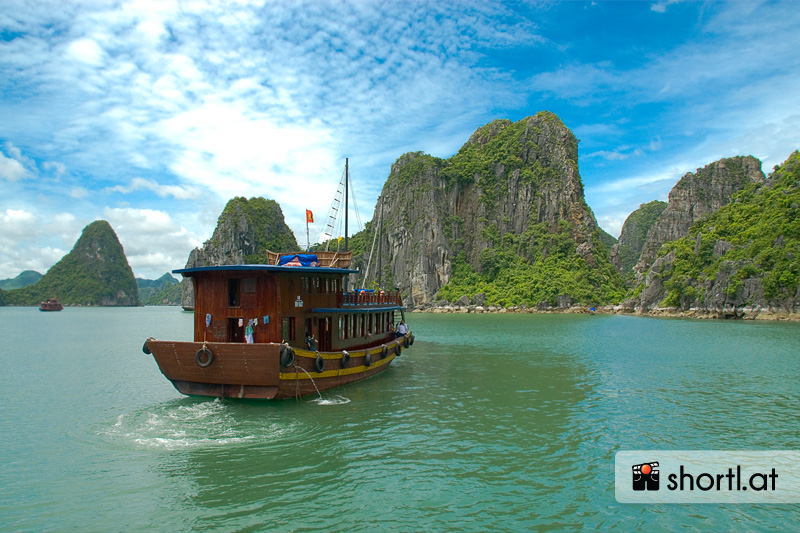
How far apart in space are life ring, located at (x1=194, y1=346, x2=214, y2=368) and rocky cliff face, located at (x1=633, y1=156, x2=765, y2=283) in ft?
426

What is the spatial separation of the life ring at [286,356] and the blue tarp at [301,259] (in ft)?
16.6

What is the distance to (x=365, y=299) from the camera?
25.3 meters

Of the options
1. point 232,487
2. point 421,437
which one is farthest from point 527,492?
point 232,487

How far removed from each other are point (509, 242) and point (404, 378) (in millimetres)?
118534

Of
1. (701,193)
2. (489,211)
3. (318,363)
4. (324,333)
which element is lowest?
(318,363)

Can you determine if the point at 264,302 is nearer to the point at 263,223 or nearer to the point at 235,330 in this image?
the point at 235,330

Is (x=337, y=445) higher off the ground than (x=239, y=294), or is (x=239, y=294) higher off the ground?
(x=239, y=294)

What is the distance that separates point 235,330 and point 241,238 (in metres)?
135

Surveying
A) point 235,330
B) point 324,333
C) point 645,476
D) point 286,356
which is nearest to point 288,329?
point 235,330

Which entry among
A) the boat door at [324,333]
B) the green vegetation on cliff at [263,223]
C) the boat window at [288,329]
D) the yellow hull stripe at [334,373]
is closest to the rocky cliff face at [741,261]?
the yellow hull stripe at [334,373]

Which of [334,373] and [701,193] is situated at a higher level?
[701,193]

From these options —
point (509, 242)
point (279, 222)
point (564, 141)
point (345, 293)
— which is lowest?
point (345, 293)

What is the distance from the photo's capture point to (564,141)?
135875mm

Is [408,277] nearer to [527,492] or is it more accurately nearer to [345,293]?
[345,293]
